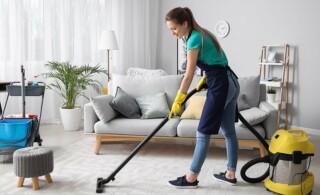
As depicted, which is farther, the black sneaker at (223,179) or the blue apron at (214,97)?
the black sneaker at (223,179)

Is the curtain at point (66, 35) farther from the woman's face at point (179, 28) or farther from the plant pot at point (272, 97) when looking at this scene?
the woman's face at point (179, 28)

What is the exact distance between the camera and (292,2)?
4.81 meters

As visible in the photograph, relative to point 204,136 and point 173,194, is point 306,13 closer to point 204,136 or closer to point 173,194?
point 204,136

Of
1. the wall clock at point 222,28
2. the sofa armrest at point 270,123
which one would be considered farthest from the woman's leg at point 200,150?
the wall clock at point 222,28

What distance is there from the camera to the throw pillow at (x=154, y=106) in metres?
3.60

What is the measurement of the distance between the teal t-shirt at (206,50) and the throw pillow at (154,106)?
4.13 ft

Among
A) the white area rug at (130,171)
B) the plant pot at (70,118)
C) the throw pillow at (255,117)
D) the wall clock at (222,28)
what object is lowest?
the white area rug at (130,171)

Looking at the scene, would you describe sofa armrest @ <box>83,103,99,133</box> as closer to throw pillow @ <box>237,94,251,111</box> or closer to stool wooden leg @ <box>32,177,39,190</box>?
stool wooden leg @ <box>32,177,39,190</box>

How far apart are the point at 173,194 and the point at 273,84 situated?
2.88m

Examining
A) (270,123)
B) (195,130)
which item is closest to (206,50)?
(195,130)

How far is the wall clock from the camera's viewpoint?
5473mm

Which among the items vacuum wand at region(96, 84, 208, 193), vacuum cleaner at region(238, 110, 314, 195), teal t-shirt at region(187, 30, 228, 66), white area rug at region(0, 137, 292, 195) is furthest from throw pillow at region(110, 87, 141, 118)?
vacuum cleaner at region(238, 110, 314, 195)

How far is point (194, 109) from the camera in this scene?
3.62m

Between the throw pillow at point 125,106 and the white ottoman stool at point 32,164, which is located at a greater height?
the throw pillow at point 125,106
